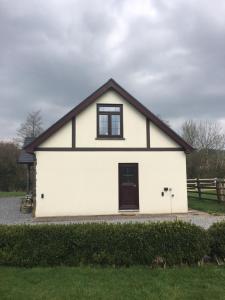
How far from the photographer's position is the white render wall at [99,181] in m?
14.8

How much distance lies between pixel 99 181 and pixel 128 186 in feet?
Answer: 4.47

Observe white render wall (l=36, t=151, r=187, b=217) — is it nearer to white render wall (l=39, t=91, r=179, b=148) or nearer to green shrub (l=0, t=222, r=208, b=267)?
white render wall (l=39, t=91, r=179, b=148)

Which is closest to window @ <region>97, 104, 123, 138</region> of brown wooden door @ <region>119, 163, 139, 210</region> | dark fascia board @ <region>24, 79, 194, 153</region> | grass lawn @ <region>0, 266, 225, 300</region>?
dark fascia board @ <region>24, 79, 194, 153</region>

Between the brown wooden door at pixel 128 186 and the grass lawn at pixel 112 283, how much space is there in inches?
343

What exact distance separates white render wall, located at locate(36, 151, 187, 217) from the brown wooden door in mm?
225

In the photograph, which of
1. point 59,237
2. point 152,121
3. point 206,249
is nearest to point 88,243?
point 59,237

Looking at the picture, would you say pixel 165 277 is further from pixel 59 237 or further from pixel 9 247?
pixel 9 247

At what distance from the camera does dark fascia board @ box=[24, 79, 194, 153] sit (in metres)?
14.8

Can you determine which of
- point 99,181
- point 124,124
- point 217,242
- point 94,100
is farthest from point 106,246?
point 94,100

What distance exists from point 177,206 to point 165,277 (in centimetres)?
964

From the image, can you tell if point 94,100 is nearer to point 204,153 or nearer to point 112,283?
point 112,283

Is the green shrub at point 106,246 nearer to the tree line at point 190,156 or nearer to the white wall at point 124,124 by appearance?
the white wall at point 124,124

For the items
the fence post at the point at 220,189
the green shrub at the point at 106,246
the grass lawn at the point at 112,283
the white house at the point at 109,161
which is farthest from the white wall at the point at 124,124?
the grass lawn at the point at 112,283

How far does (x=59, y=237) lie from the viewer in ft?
23.1
